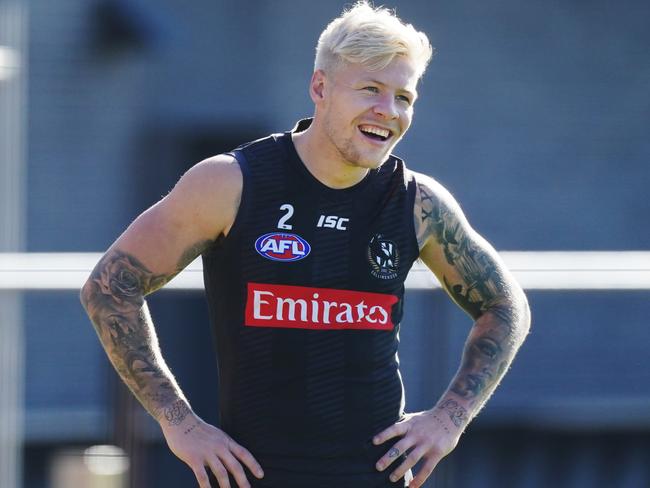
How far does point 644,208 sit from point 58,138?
3533 millimetres

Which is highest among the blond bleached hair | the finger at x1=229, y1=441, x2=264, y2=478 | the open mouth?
the blond bleached hair

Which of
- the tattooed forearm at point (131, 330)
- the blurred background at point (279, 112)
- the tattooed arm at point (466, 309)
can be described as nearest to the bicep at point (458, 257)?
the tattooed arm at point (466, 309)

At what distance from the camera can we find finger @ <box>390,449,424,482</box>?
3.30 metres

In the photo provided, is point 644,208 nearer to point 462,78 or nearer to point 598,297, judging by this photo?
point 462,78

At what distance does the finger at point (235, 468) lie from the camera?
3158 mm

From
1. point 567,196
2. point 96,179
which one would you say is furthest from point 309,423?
point 567,196

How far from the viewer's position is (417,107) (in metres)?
8.25

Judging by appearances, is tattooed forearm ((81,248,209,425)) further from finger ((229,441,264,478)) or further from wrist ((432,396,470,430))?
wrist ((432,396,470,430))

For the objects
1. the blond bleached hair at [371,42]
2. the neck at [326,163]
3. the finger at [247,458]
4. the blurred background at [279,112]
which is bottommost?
the finger at [247,458]

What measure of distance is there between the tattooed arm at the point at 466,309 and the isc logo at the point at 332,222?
0.63 ft

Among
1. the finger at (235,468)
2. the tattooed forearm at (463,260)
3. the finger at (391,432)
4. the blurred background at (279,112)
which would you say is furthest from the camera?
the blurred background at (279,112)

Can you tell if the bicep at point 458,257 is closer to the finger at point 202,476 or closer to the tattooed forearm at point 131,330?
the tattooed forearm at point 131,330

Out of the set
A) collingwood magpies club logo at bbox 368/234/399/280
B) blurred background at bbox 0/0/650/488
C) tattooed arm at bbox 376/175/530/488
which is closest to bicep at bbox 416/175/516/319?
tattooed arm at bbox 376/175/530/488

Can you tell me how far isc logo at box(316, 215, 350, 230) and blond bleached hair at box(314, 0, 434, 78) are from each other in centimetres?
35
